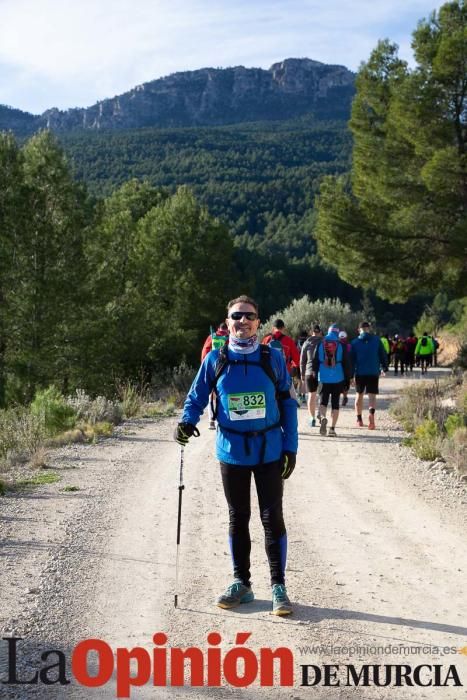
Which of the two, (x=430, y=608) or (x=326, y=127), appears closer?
(x=430, y=608)

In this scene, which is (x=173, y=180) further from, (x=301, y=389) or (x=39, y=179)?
(x=301, y=389)

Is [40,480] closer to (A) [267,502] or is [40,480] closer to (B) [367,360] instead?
(A) [267,502]

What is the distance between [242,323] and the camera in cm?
529

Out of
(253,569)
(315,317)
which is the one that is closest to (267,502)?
(253,569)

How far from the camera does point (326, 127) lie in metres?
166

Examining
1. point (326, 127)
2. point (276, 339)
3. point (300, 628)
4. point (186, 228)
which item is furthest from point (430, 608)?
point (326, 127)

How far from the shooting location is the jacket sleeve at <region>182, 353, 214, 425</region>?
5453mm

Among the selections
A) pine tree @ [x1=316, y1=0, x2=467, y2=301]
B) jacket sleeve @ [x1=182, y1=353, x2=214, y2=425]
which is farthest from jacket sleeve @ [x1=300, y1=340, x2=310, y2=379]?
jacket sleeve @ [x1=182, y1=353, x2=214, y2=425]

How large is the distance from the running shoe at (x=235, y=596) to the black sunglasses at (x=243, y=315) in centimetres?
196

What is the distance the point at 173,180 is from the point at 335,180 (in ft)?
316

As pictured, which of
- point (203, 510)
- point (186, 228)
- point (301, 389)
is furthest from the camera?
point (186, 228)

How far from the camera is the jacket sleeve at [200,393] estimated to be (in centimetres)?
545

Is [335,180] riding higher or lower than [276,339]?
higher

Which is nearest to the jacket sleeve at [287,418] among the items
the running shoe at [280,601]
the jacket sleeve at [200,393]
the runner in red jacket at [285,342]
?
the jacket sleeve at [200,393]
